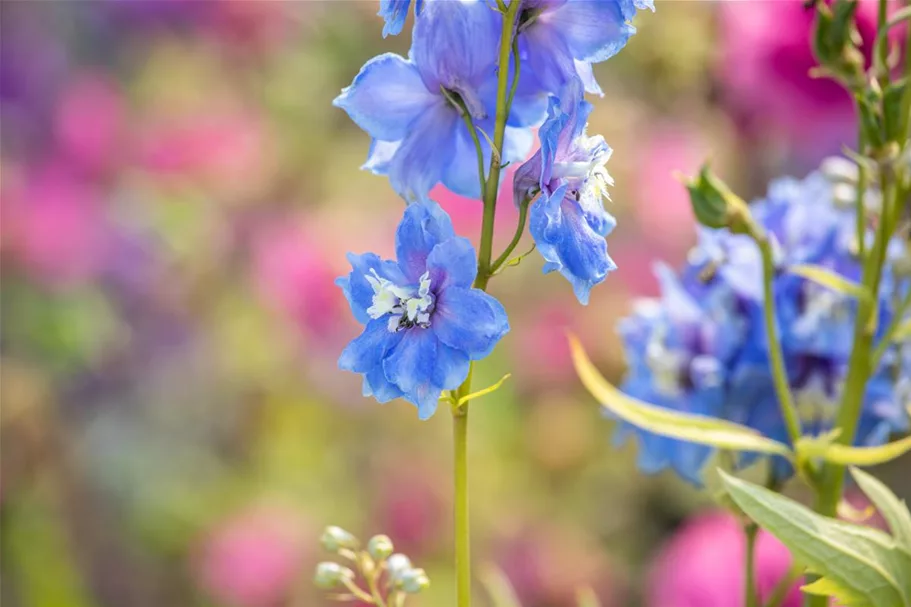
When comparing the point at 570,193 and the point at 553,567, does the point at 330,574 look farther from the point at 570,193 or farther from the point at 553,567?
the point at 553,567

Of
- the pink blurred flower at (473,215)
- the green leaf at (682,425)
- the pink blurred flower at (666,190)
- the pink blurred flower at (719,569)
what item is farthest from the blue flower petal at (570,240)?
the pink blurred flower at (666,190)

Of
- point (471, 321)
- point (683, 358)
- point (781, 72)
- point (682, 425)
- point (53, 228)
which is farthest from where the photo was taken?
point (53, 228)

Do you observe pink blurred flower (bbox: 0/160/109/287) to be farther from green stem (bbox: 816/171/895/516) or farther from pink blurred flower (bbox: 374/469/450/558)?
green stem (bbox: 816/171/895/516)

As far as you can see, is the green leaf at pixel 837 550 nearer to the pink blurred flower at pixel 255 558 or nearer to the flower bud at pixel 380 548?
the flower bud at pixel 380 548

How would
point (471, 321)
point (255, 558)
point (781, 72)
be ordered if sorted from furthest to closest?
point (255, 558), point (781, 72), point (471, 321)

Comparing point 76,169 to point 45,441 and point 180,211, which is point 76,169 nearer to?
point 180,211

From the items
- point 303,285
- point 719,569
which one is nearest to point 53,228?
point 303,285

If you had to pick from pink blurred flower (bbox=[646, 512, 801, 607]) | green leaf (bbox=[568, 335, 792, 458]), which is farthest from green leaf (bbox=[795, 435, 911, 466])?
pink blurred flower (bbox=[646, 512, 801, 607])
